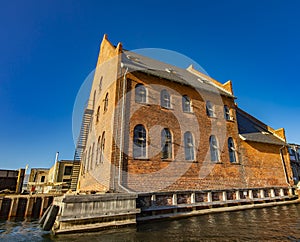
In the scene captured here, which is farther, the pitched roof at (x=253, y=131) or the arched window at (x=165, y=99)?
the pitched roof at (x=253, y=131)

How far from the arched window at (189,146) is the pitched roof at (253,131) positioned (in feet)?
19.0

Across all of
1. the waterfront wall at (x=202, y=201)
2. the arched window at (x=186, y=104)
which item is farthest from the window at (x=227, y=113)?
the waterfront wall at (x=202, y=201)

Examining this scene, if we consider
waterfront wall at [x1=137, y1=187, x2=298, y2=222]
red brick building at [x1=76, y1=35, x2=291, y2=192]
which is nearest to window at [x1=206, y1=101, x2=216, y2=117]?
red brick building at [x1=76, y1=35, x2=291, y2=192]

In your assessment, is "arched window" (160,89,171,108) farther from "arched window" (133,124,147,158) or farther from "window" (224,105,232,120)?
"window" (224,105,232,120)

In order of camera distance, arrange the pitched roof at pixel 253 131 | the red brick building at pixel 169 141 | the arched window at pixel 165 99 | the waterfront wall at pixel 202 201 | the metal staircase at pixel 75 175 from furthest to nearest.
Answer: the metal staircase at pixel 75 175
the pitched roof at pixel 253 131
the arched window at pixel 165 99
the red brick building at pixel 169 141
the waterfront wall at pixel 202 201

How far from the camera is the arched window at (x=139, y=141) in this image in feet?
38.8

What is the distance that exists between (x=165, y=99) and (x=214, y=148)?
5721 mm

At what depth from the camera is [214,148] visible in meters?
15.4

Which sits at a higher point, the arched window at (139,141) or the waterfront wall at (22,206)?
the arched window at (139,141)

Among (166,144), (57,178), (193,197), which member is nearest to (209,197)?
(193,197)

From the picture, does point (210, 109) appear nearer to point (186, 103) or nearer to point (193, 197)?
point (186, 103)

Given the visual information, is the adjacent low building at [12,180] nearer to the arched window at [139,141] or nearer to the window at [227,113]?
the arched window at [139,141]

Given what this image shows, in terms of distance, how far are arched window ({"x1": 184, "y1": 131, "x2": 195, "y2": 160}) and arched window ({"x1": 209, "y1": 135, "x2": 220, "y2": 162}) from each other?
1958 mm

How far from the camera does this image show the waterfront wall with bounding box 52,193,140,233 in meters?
7.34
